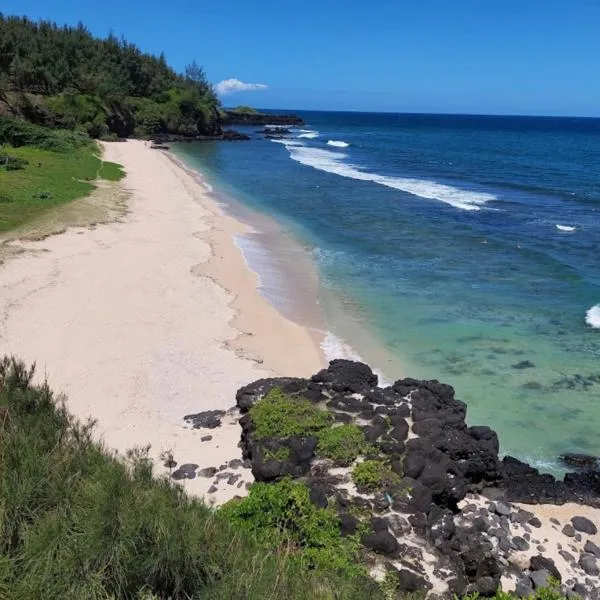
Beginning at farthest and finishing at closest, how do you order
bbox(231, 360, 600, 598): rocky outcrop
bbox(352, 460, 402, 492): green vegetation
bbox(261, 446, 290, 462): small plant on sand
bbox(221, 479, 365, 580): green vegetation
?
bbox(261, 446, 290, 462): small plant on sand < bbox(352, 460, 402, 492): green vegetation < bbox(231, 360, 600, 598): rocky outcrop < bbox(221, 479, 365, 580): green vegetation

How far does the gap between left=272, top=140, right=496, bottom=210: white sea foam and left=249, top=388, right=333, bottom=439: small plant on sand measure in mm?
30483

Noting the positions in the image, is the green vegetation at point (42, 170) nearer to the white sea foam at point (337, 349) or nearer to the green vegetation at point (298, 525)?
the white sea foam at point (337, 349)

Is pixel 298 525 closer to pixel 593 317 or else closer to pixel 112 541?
pixel 112 541

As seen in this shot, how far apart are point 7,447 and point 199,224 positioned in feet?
80.7

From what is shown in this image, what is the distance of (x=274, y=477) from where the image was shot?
923cm

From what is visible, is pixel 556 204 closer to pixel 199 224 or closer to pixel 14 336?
pixel 199 224

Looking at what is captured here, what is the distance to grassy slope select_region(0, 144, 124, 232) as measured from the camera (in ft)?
87.3

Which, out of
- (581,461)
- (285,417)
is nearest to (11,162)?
(285,417)

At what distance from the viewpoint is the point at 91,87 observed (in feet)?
228

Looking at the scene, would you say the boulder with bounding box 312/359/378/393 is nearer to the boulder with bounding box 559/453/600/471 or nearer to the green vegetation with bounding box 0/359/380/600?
the boulder with bounding box 559/453/600/471

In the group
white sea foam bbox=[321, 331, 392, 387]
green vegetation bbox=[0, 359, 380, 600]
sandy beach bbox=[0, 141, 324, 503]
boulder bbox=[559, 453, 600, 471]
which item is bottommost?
boulder bbox=[559, 453, 600, 471]

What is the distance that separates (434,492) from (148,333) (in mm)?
9478

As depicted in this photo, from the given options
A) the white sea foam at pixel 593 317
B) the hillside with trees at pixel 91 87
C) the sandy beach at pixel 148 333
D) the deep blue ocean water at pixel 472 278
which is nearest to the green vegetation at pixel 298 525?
the sandy beach at pixel 148 333

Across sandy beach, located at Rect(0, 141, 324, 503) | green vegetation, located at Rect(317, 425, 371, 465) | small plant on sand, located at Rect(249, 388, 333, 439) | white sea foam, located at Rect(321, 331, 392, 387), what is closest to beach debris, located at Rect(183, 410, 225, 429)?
sandy beach, located at Rect(0, 141, 324, 503)
